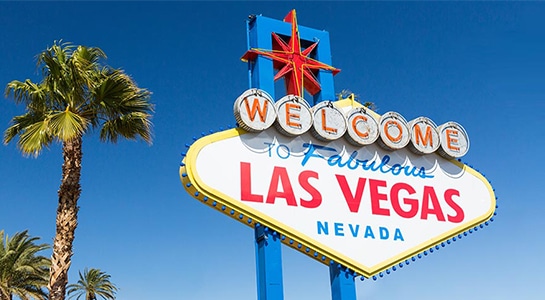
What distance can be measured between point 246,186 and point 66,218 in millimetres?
3805

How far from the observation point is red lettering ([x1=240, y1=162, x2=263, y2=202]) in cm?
1187

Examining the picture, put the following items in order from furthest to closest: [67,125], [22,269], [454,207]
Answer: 1. [22,269]
2. [454,207]
3. [67,125]

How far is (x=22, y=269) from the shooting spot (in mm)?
25375

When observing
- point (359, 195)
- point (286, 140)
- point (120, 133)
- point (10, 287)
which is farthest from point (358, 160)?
point (10, 287)

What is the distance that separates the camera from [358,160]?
13562 mm

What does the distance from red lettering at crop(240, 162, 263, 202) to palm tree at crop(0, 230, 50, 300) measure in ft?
54.0

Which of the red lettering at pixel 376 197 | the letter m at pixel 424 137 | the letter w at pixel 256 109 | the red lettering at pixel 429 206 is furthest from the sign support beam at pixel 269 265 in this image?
the letter m at pixel 424 137

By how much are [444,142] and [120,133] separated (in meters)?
7.36

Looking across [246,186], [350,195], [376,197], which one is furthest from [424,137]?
[246,186]

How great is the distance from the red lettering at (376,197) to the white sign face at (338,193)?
0.07 ft

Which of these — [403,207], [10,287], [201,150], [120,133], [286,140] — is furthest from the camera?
[10,287]

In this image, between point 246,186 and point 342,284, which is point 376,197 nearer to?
point 342,284

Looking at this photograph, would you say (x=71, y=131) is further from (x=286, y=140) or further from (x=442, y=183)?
(x=442, y=183)

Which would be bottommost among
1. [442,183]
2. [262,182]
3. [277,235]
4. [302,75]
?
[277,235]
